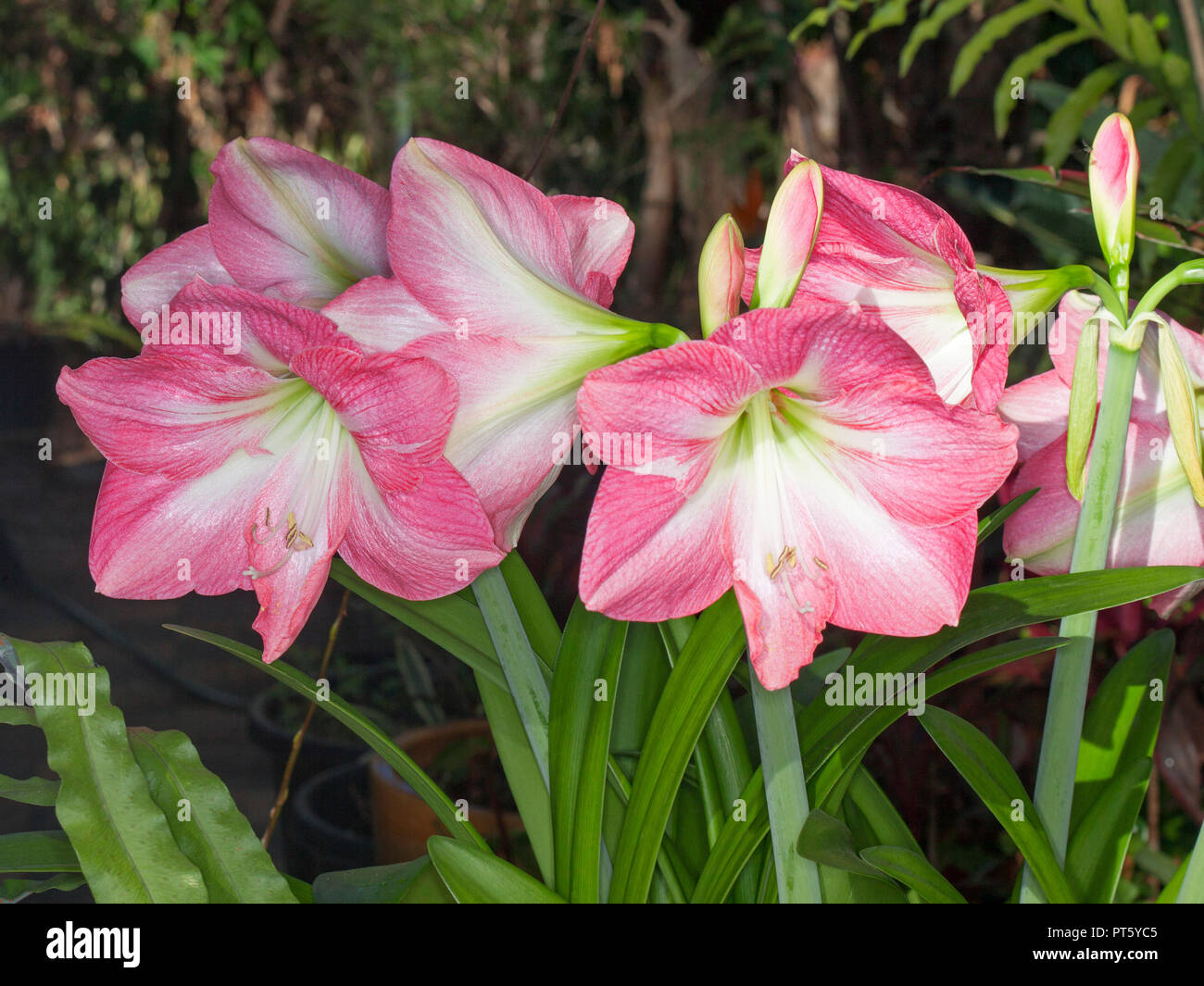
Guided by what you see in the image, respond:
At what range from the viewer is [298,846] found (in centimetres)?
130

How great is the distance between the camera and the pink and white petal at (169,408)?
1.25ft

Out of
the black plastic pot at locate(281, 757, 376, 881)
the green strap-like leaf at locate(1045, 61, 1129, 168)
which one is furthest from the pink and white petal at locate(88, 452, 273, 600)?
the green strap-like leaf at locate(1045, 61, 1129, 168)

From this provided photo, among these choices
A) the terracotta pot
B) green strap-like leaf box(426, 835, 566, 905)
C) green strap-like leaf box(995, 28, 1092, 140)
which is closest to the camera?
green strap-like leaf box(426, 835, 566, 905)

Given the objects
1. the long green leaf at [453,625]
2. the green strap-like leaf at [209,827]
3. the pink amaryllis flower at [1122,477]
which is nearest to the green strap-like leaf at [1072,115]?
the pink amaryllis flower at [1122,477]

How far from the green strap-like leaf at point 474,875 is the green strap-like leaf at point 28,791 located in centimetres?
19

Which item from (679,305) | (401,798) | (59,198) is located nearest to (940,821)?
(401,798)

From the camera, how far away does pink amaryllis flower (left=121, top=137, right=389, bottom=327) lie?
0.40m

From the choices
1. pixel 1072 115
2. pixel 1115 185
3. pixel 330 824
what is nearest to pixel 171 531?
pixel 1115 185

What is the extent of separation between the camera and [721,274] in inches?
13.5

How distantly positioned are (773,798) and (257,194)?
0.98ft

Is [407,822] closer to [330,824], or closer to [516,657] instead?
[330,824]

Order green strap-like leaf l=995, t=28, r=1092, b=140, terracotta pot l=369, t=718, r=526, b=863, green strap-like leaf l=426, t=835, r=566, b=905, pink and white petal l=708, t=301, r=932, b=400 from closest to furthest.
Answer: pink and white petal l=708, t=301, r=932, b=400, green strap-like leaf l=426, t=835, r=566, b=905, terracotta pot l=369, t=718, r=526, b=863, green strap-like leaf l=995, t=28, r=1092, b=140

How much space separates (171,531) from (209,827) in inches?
5.1

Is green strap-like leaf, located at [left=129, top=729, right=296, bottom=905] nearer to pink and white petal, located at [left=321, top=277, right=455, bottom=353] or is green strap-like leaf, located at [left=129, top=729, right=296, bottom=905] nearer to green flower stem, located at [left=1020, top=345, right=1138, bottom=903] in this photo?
pink and white petal, located at [left=321, top=277, right=455, bottom=353]
